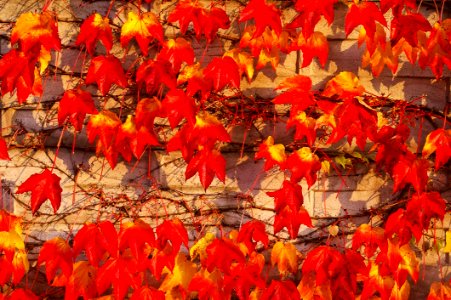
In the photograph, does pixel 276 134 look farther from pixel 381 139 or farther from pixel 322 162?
pixel 381 139

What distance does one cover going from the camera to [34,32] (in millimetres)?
2695

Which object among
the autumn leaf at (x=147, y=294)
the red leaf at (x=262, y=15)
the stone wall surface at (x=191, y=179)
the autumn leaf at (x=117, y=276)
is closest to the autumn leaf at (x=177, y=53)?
the stone wall surface at (x=191, y=179)

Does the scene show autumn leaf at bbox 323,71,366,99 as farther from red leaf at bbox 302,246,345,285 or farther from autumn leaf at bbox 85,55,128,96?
autumn leaf at bbox 85,55,128,96

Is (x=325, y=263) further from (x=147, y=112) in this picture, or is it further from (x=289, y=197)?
(x=147, y=112)

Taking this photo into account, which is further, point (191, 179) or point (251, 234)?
point (191, 179)

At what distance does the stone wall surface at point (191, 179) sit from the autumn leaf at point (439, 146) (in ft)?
0.44

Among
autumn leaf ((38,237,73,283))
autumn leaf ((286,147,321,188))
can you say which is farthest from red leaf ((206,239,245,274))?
autumn leaf ((38,237,73,283))

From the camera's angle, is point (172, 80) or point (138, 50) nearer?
point (172, 80)

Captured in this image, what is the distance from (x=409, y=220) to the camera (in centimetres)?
293

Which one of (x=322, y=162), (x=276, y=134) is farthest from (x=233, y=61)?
(x=322, y=162)

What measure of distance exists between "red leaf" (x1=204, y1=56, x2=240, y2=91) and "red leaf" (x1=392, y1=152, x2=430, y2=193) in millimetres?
865

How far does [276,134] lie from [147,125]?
678 millimetres

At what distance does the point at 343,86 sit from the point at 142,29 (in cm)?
101

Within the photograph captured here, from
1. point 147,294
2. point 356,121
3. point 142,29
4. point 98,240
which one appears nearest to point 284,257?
point 147,294
